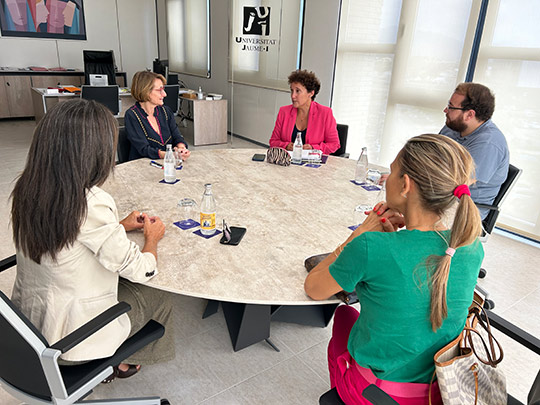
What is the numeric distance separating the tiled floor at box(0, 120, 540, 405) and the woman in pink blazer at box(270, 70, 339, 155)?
1676mm

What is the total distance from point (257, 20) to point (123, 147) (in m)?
3.87

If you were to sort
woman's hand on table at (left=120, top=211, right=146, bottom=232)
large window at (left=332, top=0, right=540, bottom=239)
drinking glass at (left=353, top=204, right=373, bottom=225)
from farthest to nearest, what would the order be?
large window at (left=332, top=0, right=540, bottom=239) < drinking glass at (left=353, top=204, right=373, bottom=225) < woman's hand on table at (left=120, top=211, right=146, bottom=232)

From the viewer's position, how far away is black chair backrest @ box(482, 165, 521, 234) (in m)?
2.42

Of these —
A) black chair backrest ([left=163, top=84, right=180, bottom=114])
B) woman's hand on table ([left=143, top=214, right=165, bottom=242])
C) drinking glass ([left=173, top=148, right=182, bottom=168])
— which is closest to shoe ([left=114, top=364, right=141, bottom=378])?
woman's hand on table ([left=143, top=214, right=165, bottom=242])

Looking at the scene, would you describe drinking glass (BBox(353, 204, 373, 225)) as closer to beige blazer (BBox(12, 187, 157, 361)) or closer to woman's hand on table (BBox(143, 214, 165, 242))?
woman's hand on table (BBox(143, 214, 165, 242))

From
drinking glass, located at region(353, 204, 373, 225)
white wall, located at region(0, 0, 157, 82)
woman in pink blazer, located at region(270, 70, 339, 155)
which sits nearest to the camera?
drinking glass, located at region(353, 204, 373, 225)

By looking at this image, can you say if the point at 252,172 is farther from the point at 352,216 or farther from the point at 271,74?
the point at 271,74

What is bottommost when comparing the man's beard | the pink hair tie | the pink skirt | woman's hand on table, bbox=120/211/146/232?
the pink skirt

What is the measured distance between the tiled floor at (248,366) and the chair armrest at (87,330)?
0.79 m

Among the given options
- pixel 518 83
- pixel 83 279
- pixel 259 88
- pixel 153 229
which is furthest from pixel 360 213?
pixel 259 88

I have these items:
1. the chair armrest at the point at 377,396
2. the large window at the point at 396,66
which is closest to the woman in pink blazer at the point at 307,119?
the large window at the point at 396,66

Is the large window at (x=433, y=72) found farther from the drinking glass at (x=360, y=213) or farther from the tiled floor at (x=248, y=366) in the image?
the drinking glass at (x=360, y=213)

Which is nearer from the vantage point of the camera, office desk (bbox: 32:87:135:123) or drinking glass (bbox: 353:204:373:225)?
drinking glass (bbox: 353:204:373:225)

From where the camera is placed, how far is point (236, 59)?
664 centimetres
